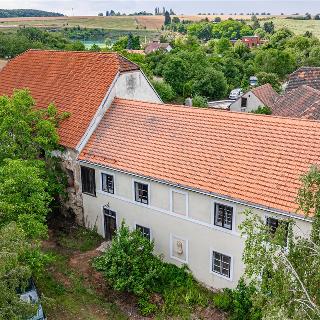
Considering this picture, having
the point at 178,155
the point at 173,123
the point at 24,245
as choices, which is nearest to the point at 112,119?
the point at 173,123

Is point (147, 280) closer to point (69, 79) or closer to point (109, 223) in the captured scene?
point (109, 223)

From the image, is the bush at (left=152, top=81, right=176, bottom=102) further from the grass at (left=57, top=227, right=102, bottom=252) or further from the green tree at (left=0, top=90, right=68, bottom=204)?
the grass at (left=57, top=227, right=102, bottom=252)

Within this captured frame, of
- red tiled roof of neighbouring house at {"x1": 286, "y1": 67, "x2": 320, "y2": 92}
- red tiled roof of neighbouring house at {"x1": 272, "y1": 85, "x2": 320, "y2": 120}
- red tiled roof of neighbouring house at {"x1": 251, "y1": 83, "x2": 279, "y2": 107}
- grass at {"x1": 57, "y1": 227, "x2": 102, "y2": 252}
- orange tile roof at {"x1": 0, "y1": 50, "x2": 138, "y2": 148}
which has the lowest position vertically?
grass at {"x1": 57, "y1": 227, "x2": 102, "y2": 252}

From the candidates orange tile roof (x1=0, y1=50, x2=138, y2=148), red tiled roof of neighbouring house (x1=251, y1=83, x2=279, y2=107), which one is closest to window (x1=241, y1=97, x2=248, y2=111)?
red tiled roof of neighbouring house (x1=251, y1=83, x2=279, y2=107)

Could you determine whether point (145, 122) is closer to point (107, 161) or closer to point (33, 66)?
point (107, 161)

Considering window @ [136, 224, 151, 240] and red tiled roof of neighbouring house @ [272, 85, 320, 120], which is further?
red tiled roof of neighbouring house @ [272, 85, 320, 120]

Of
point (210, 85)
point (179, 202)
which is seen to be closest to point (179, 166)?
point (179, 202)
